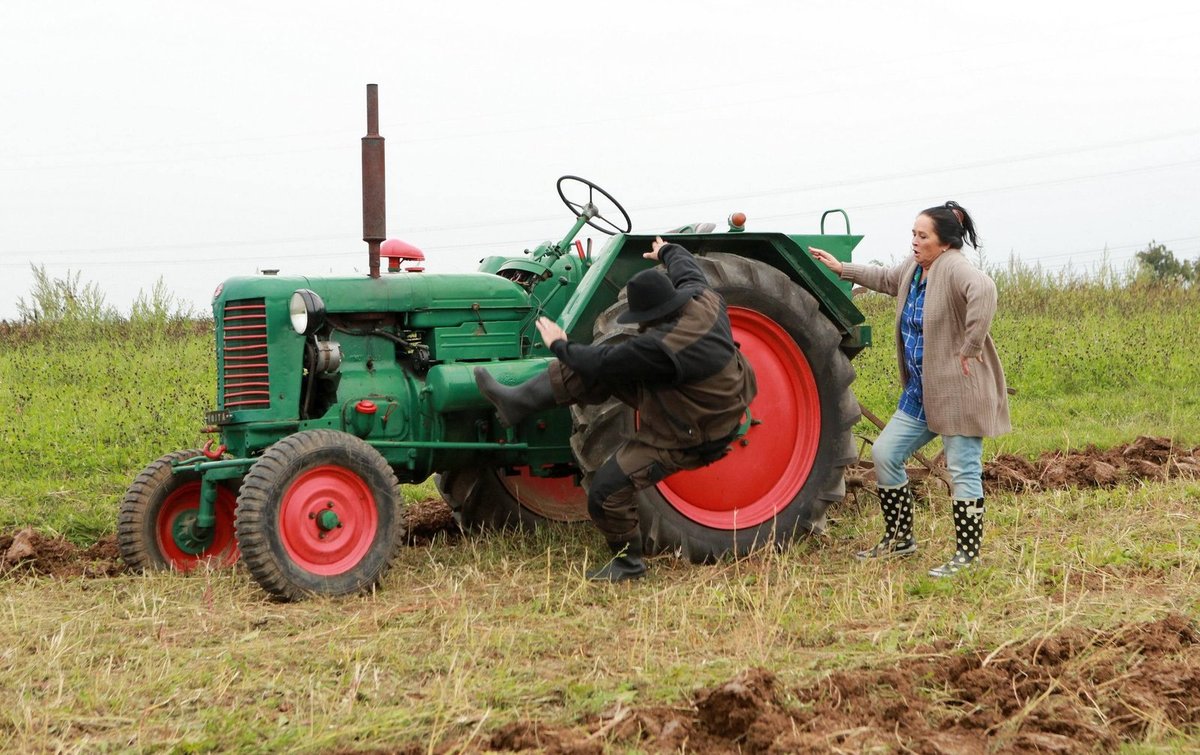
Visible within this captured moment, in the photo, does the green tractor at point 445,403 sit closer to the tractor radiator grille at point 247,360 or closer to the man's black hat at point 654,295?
the tractor radiator grille at point 247,360

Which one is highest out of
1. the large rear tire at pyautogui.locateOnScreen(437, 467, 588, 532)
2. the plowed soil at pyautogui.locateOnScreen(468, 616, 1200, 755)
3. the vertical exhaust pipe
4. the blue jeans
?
the vertical exhaust pipe

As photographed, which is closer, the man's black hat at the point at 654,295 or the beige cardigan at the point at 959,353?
the man's black hat at the point at 654,295

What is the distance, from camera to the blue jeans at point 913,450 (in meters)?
5.72

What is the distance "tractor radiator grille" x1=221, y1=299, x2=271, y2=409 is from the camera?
19.1ft

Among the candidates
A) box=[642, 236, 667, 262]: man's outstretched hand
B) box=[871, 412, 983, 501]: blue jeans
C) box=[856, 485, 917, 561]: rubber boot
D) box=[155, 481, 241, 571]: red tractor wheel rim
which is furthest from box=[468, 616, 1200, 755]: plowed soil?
box=[155, 481, 241, 571]: red tractor wheel rim

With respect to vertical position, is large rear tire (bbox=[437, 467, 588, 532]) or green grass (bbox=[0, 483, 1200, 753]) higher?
large rear tire (bbox=[437, 467, 588, 532])

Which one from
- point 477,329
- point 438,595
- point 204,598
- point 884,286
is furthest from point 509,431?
point 884,286

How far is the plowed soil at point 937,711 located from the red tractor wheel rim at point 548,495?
2.99 metres

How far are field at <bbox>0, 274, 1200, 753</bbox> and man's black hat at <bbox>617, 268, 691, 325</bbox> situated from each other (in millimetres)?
1123

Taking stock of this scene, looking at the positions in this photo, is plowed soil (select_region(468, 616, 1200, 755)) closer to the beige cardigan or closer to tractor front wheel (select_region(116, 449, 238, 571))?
the beige cardigan

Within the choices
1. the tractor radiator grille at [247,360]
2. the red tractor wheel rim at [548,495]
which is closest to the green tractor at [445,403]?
the tractor radiator grille at [247,360]

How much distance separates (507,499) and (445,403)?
1.11 m

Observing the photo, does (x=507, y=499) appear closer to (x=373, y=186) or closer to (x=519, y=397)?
(x=519, y=397)

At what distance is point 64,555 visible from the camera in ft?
21.4
